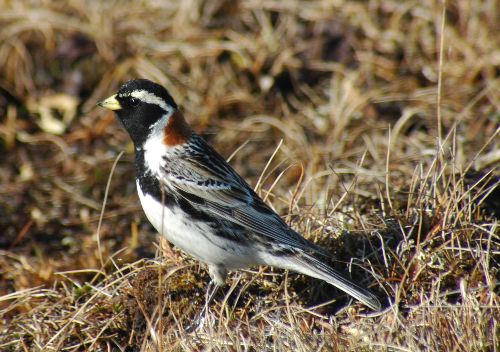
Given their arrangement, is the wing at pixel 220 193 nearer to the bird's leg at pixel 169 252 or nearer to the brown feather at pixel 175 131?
the brown feather at pixel 175 131

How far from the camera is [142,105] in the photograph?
5.77 meters

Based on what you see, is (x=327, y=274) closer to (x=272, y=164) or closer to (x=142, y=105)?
(x=142, y=105)

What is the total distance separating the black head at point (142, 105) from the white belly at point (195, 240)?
61cm

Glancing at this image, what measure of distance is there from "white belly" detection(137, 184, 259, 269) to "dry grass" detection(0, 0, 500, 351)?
0.67ft

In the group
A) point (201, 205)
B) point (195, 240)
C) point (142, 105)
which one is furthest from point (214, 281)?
point (142, 105)

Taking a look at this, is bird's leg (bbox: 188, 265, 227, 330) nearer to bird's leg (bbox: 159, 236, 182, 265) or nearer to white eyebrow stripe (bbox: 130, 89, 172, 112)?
bird's leg (bbox: 159, 236, 182, 265)

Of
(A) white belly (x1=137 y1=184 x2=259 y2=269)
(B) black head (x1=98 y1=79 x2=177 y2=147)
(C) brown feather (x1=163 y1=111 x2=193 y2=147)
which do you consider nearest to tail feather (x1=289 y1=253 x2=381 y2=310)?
(A) white belly (x1=137 y1=184 x2=259 y2=269)

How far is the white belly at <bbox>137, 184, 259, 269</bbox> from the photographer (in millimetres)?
5271

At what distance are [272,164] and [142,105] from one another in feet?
8.41

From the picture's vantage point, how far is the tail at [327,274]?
16.4 ft

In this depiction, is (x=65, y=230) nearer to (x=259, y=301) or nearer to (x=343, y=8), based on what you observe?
(x=259, y=301)

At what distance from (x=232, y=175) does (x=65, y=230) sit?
2.25 m

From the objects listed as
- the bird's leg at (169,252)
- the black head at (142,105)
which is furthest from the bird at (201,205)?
the bird's leg at (169,252)

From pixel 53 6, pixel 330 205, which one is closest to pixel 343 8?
pixel 53 6
